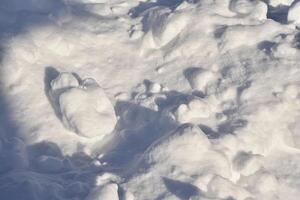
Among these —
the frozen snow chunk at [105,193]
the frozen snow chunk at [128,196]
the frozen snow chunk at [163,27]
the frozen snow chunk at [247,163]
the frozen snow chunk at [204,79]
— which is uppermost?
the frozen snow chunk at [163,27]

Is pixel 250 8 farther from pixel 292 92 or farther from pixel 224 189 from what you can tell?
pixel 224 189

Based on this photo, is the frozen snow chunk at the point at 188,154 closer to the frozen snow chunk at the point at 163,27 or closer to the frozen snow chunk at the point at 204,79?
the frozen snow chunk at the point at 204,79

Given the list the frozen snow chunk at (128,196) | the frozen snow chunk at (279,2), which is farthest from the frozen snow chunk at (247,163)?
the frozen snow chunk at (279,2)

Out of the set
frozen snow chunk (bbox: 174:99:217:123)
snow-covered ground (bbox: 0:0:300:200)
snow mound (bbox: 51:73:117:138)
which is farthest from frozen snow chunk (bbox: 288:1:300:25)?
snow mound (bbox: 51:73:117:138)

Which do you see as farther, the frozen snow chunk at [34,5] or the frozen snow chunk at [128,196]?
the frozen snow chunk at [34,5]

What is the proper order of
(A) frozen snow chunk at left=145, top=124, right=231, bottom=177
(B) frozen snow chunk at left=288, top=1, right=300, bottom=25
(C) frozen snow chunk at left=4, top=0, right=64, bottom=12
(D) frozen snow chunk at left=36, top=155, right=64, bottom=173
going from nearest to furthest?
(A) frozen snow chunk at left=145, top=124, right=231, bottom=177
(D) frozen snow chunk at left=36, top=155, right=64, bottom=173
(B) frozen snow chunk at left=288, top=1, right=300, bottom=25
(C) frozen snow chunk at left=4, top=0, right=64, bottom=12

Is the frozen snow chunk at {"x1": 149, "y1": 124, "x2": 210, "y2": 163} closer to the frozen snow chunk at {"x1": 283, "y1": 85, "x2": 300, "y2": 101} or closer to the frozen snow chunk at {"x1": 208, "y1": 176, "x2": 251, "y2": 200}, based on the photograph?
the frozen snow chunk at {"x1": 208, "y1": 176, "x2": 251, "y2": 200}

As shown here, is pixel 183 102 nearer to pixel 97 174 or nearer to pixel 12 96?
pixel 97 174
